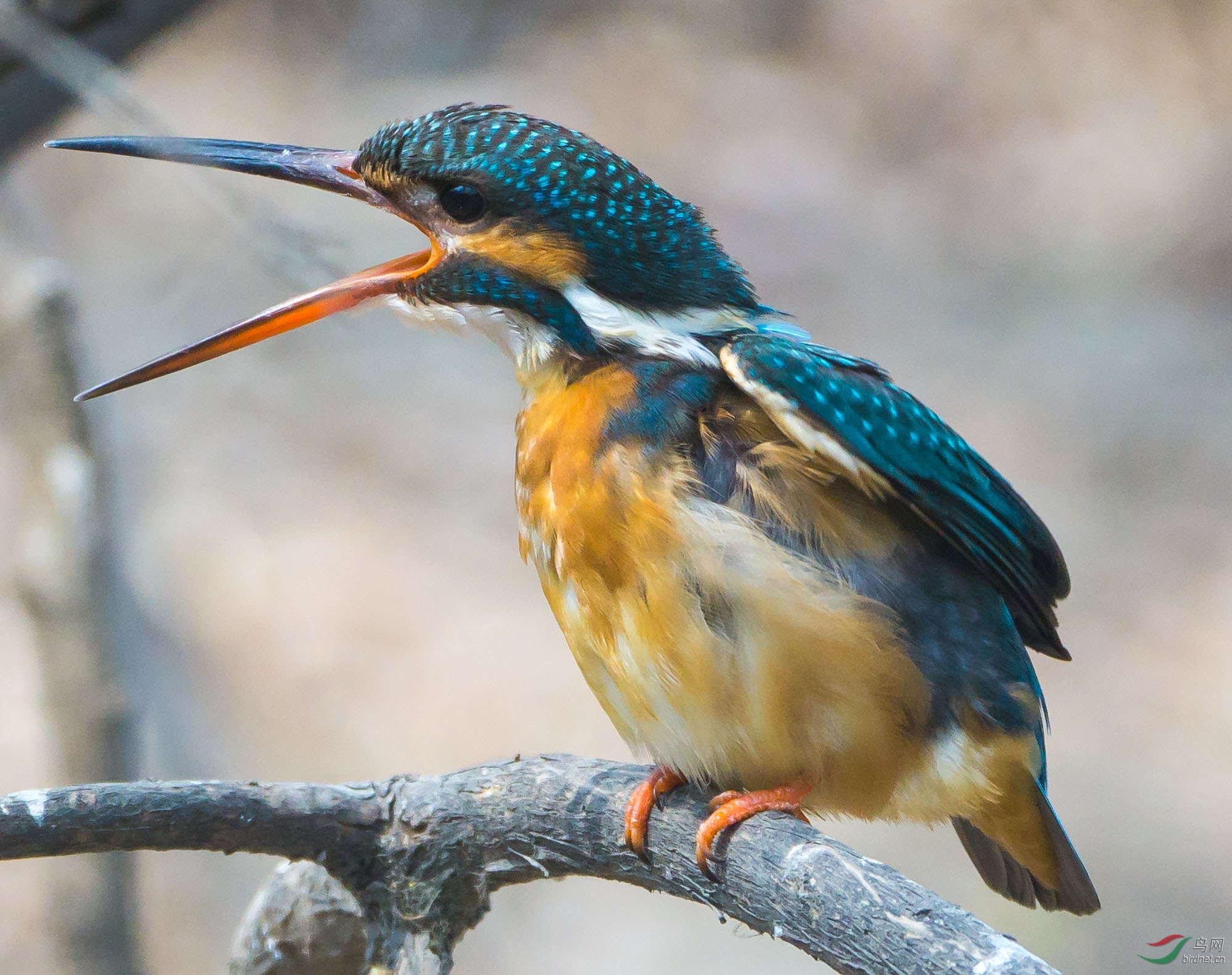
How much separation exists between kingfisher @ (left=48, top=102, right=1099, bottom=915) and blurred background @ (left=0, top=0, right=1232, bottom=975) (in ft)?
0.91

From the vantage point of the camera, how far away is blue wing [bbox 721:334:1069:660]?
5.54 ft

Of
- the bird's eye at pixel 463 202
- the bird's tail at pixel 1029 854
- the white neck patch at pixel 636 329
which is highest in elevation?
the bird's eye at pixel 463 202

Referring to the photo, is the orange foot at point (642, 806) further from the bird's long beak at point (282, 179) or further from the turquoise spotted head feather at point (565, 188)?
the bird's long beak at point (282, 179)

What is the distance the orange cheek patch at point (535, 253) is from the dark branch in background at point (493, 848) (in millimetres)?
693

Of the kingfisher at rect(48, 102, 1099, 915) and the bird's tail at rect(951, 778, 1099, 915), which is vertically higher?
the kingfisher at rect(48, 102, 1099, 915)

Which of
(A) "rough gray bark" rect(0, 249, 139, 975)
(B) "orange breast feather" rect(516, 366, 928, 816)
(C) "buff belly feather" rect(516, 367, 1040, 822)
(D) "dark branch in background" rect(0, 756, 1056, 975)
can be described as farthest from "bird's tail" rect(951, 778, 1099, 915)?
(A) "rough gray bark" rect(0, 249, 139, 975)

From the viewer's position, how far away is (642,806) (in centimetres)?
182

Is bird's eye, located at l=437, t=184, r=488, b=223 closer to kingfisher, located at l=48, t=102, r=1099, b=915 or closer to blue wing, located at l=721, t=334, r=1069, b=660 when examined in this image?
kingfisher, located at l=48, t=102, r=1099, b=915

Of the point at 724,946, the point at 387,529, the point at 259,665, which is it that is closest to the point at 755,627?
the point at 724,946

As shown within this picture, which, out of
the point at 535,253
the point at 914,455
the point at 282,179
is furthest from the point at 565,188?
the point at 914,455

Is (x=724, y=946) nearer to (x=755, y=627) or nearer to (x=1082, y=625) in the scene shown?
(x=1082, y=625)

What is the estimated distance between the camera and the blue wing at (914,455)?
5.54ft

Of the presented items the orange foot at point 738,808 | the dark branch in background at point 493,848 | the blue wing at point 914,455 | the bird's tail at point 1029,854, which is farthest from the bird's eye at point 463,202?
the bird's tail at point 1029,854

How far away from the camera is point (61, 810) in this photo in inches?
56.6
